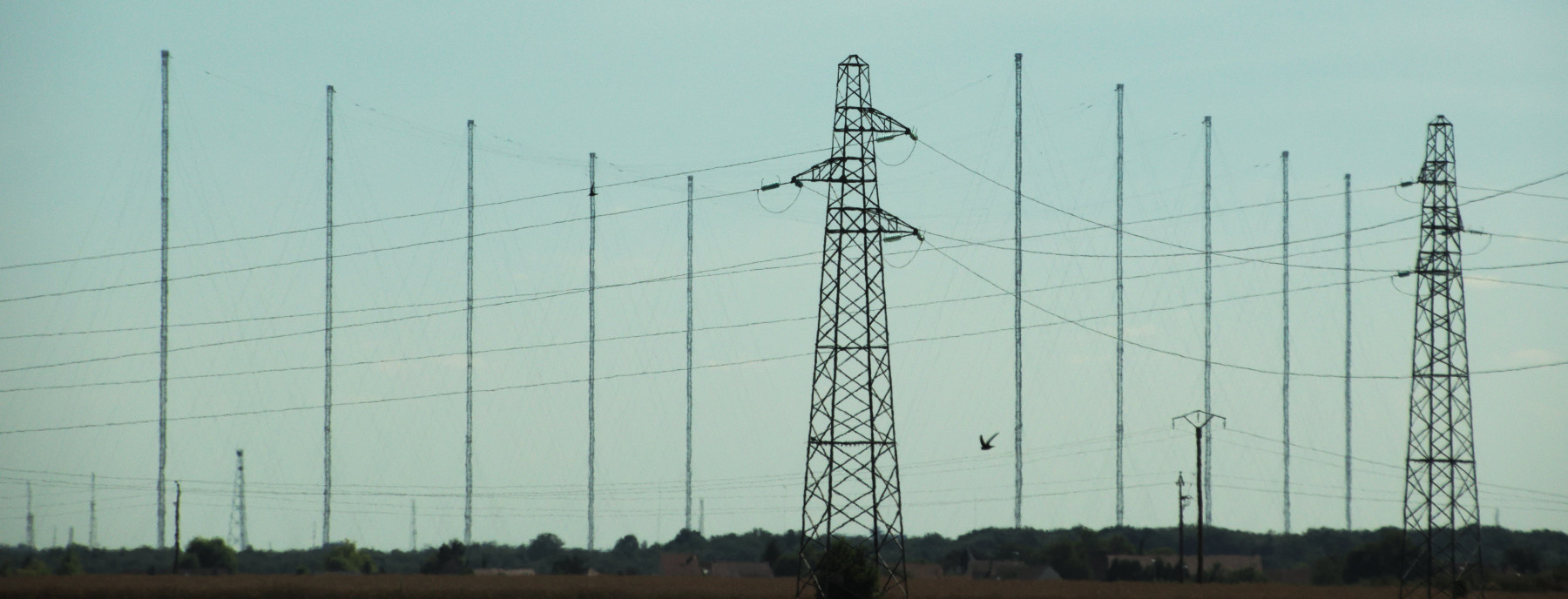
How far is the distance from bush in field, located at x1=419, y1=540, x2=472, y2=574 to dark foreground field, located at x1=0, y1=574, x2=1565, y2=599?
60.0ft

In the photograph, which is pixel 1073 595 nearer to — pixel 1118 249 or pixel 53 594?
pixel 1118 249

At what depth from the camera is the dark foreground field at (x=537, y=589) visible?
224ft

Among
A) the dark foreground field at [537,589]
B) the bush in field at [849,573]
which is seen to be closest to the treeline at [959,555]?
the dark foreground field at [537,589]

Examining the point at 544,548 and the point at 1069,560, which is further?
the point at 544,548

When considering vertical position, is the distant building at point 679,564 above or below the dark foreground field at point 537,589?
below

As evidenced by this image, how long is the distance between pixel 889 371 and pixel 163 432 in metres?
38.5

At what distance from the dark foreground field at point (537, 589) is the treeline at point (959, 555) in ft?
58.8

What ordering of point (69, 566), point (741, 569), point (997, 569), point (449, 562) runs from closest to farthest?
point (449, 562)
point (69, 566)
point (741, 569)
point (997, 569)

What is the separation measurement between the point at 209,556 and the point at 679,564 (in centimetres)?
3688

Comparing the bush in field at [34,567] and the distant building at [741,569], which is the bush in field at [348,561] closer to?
the bush in field at [34,567]

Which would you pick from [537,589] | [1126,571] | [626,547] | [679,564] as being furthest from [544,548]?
[537,589]

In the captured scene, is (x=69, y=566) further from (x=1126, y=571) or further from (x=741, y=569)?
(x=1126, y=571)

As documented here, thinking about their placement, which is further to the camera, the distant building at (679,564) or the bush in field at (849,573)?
the distant building at (679,564)

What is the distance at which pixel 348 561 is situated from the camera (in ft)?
405
